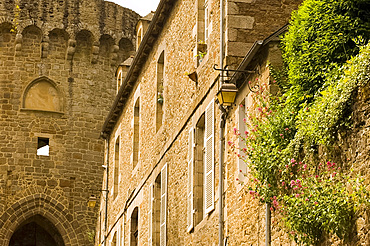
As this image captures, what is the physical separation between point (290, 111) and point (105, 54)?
878 inches

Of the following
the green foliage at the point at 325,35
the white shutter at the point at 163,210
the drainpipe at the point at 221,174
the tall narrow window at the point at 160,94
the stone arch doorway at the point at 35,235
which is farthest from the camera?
the stone arch doorway at the point at 35,235

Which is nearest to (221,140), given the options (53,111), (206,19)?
(206,19)

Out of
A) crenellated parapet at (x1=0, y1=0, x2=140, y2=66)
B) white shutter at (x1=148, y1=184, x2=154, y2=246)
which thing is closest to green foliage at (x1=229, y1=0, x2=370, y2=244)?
white shutter at (x1=148, y1=184, x2=154, y2=246)

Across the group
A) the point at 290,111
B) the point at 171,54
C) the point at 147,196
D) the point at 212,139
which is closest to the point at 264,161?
the point at 290,111

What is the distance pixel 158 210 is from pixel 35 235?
14.4m

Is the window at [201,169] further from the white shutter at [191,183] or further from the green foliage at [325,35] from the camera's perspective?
the green foliage at [325,35]

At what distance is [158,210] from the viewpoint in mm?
17500

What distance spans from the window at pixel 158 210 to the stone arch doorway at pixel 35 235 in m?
13.0

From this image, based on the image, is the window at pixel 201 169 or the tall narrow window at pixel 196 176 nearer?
the window at pixel 201 169

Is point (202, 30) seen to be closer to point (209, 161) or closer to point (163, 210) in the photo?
point (209, 161)

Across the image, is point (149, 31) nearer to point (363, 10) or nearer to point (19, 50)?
→ point (363, 10)

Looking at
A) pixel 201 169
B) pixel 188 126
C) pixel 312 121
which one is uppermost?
pixel 188 126

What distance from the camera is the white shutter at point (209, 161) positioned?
43.2 feet

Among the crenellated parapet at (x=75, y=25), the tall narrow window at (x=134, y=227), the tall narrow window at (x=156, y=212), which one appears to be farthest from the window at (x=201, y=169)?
the crenellated parapet at (x=75, y=25)
